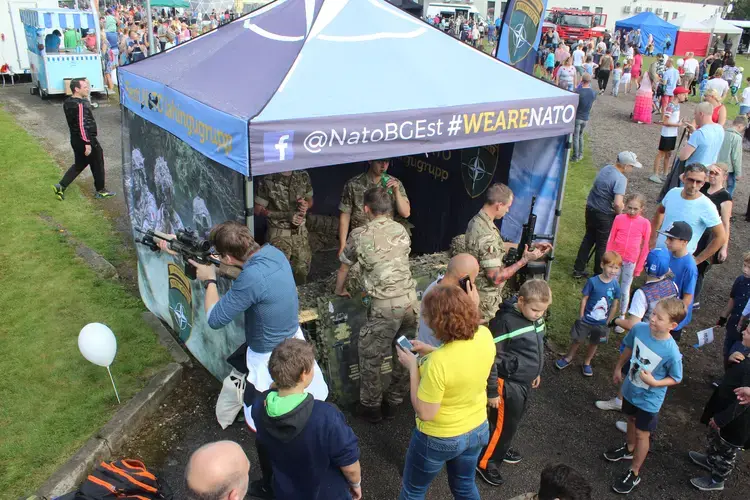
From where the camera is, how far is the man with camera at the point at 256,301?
3.53 m

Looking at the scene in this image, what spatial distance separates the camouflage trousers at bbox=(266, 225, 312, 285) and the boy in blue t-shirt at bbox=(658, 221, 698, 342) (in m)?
3.41

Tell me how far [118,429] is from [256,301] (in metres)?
1.76

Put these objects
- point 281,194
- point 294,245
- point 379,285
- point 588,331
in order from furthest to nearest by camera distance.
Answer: point 294,245 < point 281,194 < point 588,331 < point 379,285

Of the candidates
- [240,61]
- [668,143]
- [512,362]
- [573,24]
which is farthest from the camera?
[573,24]

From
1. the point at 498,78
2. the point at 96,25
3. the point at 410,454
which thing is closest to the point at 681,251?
the point at 498,78

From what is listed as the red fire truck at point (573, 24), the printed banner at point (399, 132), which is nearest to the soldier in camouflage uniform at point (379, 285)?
the printed banner at point (399, 132)

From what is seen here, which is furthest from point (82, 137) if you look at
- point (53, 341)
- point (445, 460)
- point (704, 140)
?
point (704, 140)

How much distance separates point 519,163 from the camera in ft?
20.0

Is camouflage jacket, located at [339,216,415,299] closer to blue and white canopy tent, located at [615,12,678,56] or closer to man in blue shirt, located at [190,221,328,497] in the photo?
man in blue shirt, located at [190,221,328,497]

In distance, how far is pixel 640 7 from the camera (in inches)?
2203

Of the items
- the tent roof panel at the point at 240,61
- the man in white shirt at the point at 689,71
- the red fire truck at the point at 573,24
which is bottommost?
the red fire truck at the point at 573,24

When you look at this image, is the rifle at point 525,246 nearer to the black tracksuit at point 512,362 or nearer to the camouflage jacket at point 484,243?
the camouflage jacket at point 484,243

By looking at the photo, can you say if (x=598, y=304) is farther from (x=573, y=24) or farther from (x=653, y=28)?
(x=653, y=28)

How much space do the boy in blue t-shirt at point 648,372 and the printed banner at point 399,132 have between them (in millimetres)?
1973
